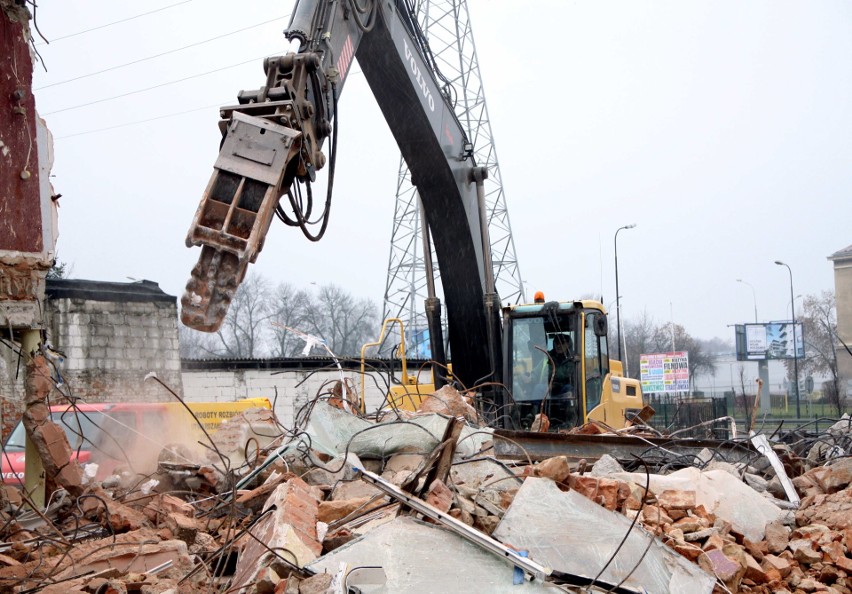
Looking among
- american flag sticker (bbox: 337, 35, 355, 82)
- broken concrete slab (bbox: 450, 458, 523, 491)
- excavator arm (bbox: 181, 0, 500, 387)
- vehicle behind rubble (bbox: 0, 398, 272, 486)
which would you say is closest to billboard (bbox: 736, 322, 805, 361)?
excavator arm (bbox: 181, 0, 500, 387)

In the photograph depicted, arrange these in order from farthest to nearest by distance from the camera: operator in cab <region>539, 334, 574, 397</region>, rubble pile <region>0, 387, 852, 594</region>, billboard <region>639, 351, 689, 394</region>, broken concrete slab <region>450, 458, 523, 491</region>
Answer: billboard <region>639, 351, 689, 394</region> < operator in cab <region>539, 334, 574, 397</region> < broken concrete slab <region>450, 458, 523, 491</region> < rubble pile <region>0, 387, 852, 594</region>

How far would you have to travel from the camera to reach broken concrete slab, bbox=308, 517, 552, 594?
3895mm

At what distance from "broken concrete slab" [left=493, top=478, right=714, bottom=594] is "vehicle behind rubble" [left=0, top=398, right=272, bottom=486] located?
409 centimetres

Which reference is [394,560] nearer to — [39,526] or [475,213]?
[39,526]

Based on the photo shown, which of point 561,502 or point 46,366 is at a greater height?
point 46,366

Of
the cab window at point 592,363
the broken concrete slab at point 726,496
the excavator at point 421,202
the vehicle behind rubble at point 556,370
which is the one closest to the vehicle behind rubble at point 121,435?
the vehicle behind rubble at point 556,370

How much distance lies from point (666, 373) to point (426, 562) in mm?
27714

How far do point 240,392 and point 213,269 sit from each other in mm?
15789

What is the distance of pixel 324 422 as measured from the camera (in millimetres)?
7000

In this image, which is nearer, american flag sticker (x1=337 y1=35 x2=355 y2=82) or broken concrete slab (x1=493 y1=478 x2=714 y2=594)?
broken concrete slab (x1=493 y1=478 x2=714 y2=594)

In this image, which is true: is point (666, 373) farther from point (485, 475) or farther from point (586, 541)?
point (586, 541)

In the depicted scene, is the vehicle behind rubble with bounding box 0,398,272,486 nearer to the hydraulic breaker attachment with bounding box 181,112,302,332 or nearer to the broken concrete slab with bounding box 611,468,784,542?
the hydraulic breaker attachment with bounding box 181,112,302,332

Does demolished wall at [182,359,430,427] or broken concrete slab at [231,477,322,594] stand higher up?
demolished wall at [182,359,430,427]

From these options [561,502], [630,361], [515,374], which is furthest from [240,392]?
[630,361]
